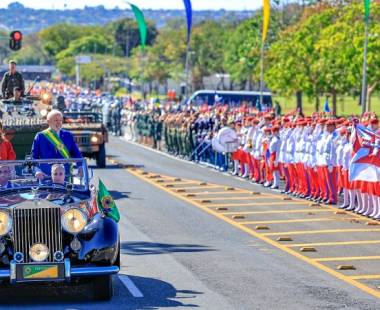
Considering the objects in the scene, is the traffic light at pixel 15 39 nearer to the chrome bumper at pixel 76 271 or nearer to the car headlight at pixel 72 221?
the car headlight at pixel 72 221

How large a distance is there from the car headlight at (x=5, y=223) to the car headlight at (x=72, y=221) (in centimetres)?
56

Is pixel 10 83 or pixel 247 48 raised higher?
pixel 10 83

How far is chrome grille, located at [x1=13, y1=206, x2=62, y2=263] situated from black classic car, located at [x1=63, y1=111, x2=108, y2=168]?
26907mm

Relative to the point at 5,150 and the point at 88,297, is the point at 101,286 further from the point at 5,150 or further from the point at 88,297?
the point at 5,150

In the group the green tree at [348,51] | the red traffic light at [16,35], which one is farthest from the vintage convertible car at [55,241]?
the green tree at [348,51]

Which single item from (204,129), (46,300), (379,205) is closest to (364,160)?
(379,205)

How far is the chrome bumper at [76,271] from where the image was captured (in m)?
14.1

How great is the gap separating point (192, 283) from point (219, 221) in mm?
8536

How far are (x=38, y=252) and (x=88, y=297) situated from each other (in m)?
1.04

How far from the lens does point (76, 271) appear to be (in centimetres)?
1429

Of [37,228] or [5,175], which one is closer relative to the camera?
[37,228]

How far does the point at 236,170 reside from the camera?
130 feet

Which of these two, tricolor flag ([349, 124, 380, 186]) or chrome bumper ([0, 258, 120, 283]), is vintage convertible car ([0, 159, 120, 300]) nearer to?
chrome bumper ([0, 258, 120, 283])

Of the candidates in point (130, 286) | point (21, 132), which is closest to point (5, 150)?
point (130, 286)
